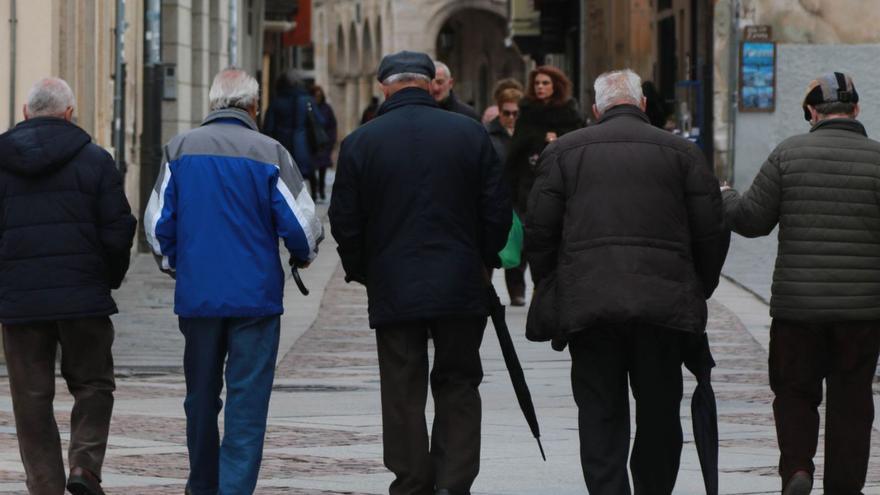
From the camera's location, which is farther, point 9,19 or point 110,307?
point 9,19

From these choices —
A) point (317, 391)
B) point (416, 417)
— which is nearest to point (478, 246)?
point (416, 417)

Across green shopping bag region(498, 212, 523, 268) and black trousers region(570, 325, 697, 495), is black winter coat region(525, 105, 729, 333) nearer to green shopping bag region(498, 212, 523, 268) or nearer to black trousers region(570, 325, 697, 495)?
black trousers region(570, 325, 697, 495)

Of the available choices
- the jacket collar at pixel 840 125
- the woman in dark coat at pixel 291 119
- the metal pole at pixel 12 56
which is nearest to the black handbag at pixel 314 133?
the woman in dark coat at pixel 291 119

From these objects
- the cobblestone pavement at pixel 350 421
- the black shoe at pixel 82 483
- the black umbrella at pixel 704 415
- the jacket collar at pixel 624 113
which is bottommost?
the cobblestone pavement at pixel 350 421

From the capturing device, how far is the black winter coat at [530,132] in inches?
658

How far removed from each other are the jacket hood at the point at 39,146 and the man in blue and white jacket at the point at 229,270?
1.56ft

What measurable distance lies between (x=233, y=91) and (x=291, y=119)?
22.8 m

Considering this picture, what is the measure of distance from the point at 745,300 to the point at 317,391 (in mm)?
6275

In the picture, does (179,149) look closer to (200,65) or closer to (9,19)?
(9,19)

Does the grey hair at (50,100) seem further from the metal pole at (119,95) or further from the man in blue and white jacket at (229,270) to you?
the metal pole at (119,95)

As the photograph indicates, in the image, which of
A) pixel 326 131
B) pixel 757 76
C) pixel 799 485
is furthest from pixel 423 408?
pixel 326 131

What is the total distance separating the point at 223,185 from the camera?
333 inches

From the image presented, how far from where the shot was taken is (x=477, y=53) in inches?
2808

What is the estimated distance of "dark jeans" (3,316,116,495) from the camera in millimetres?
8773
